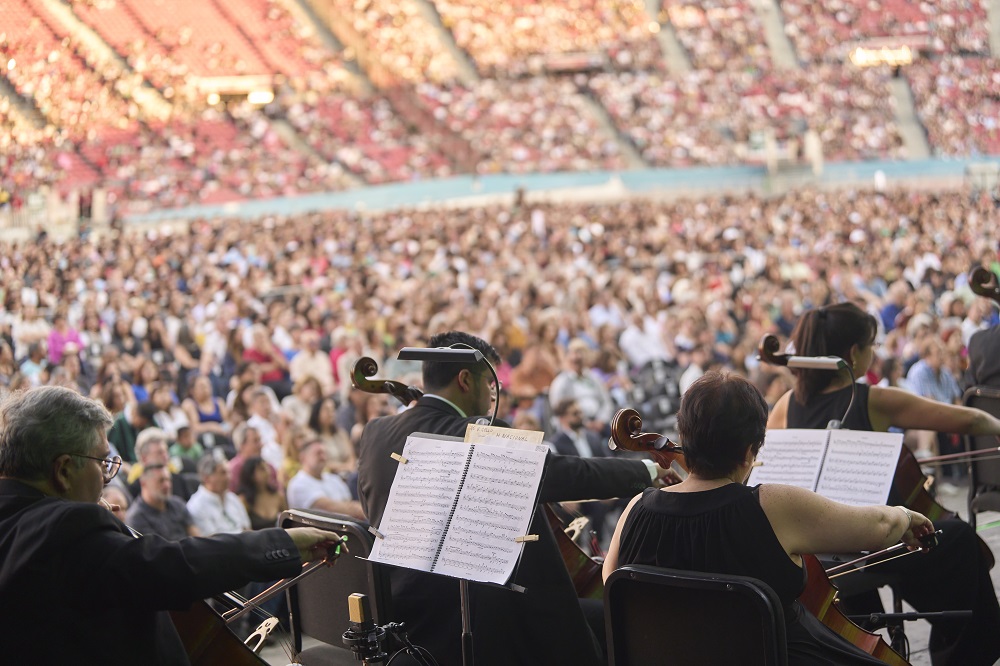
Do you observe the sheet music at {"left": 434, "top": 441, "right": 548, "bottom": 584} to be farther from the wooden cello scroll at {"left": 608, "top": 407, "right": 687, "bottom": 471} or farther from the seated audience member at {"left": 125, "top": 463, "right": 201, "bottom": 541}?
the seated audience member at {"left": 125, "top": 463, "right": 201, "bottom": 541}

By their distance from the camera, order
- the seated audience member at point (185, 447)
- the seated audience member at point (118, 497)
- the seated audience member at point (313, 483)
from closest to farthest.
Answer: the seated audience member at point (118, 497) < the seated audience member at point (313, 483) < the seated audience member at point (185, 447)

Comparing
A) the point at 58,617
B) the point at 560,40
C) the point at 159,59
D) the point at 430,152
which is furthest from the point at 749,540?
the point at 560,40

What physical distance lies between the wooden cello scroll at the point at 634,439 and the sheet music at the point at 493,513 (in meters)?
0.20

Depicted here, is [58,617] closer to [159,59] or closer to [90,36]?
[90,36]

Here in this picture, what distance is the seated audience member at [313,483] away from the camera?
5703mm

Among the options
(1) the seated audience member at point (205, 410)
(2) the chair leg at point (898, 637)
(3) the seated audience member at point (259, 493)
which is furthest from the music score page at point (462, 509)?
(1) the seated audience member at point (205, 410)

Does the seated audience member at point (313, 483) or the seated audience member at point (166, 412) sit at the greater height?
the seated audience member at point (166, 412)

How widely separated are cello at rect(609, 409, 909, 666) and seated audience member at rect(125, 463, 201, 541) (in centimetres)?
306

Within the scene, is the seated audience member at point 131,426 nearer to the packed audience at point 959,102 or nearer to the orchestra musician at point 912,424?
the orchestra musician at point 912,424

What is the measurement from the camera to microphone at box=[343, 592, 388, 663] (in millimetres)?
2871

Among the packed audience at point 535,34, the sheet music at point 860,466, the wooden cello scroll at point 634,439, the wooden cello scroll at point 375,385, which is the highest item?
the packed audience at point 535,34

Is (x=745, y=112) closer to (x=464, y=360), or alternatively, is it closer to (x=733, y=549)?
(x=464, y=360)

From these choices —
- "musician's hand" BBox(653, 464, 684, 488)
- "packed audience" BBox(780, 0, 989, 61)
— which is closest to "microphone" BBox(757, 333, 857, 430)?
"musician's hand" BBox(653, 464, 684, 488)

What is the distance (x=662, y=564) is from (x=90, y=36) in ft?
27.0
